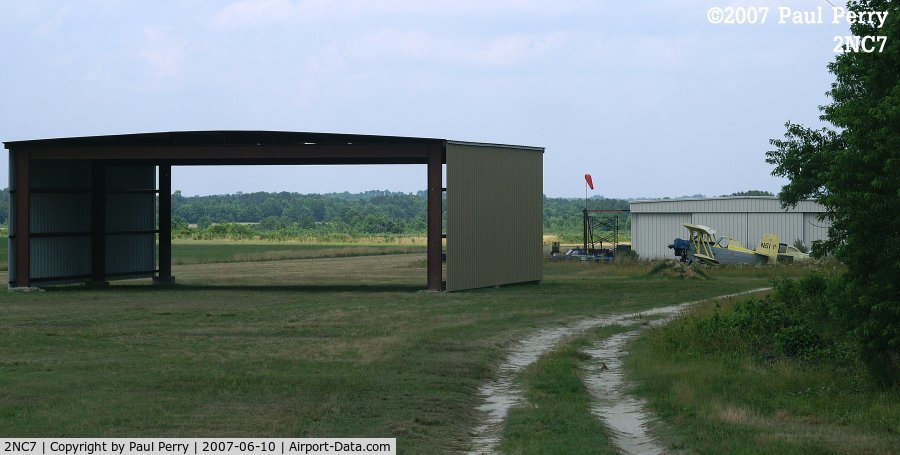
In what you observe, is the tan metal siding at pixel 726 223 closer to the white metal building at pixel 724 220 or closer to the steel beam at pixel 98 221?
the white metal building at pixel 724 220

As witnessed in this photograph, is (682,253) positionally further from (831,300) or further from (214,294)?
(831,300)

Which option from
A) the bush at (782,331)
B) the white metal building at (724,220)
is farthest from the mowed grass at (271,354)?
the white metal building at (724,220)

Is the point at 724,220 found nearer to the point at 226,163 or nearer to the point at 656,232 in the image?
the point at 656,232

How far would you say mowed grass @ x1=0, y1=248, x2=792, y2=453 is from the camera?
12.5m

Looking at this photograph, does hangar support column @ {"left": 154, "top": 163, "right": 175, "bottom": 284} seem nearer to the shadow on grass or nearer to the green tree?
the shadow on grass

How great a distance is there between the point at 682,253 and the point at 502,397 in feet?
133

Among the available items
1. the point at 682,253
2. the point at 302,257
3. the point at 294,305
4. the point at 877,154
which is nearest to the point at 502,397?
the point at 877,154

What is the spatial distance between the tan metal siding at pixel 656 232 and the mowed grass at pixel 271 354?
69.6 ft

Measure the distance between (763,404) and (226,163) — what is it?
2900cm

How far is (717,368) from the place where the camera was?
56.3ft

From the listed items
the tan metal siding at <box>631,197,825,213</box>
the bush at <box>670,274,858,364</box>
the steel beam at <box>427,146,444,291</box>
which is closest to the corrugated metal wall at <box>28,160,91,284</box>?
the steel beam at <box>427,146,444,291</box>

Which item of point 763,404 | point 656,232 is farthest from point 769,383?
point 656,232

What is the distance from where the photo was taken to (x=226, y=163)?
131 ft
